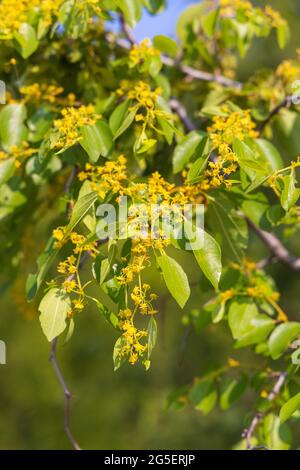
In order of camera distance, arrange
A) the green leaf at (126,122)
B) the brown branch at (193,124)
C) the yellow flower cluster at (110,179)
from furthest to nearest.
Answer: the brown branch at (193,124)
the green leaf at (126,122)
the yellow flower cluster at (110,179)

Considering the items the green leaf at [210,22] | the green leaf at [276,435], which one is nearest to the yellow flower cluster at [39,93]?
the green leaf at [210,22]

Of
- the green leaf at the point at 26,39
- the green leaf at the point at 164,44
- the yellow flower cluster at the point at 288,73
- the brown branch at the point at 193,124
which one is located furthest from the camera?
the brown branch at the point at 193,124

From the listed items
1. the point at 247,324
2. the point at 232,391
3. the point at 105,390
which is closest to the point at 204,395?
the point at 232,391

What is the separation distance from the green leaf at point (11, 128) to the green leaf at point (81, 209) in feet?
1.48

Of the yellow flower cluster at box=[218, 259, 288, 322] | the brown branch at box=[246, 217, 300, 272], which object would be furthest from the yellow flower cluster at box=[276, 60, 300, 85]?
the yellow flower cluster at box=[218, 259, 288, 322]

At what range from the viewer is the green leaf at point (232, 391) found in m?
1.85

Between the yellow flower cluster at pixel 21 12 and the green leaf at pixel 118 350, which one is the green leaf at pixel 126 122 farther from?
the green leaf at pixel 118 350

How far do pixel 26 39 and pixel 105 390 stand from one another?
489 cm

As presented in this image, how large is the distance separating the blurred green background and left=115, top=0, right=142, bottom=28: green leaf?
12.9 ft

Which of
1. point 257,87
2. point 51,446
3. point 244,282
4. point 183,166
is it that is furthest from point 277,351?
point 51,446

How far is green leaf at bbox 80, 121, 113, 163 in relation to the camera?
1.40 m

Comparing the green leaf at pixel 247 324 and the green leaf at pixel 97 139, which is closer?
the green leaf at pixel 97 139

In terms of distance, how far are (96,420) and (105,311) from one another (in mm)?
5034
